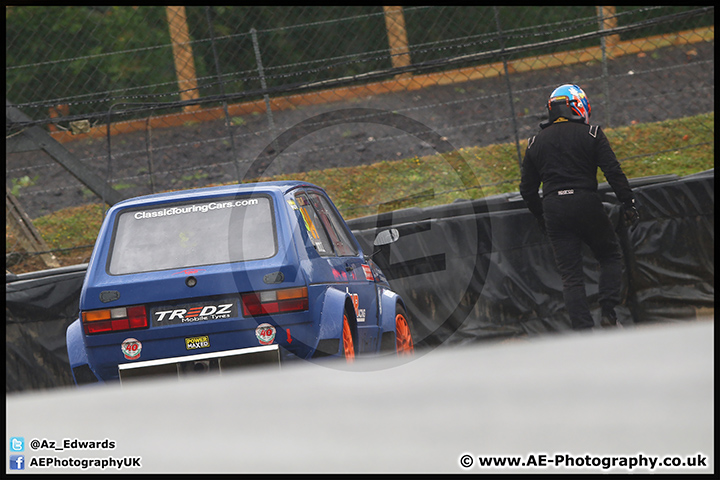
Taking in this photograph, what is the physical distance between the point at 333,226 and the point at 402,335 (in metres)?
1.29

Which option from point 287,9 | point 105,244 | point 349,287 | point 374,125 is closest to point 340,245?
point 349,287

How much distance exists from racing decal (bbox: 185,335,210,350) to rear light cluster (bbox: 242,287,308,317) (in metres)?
0.27

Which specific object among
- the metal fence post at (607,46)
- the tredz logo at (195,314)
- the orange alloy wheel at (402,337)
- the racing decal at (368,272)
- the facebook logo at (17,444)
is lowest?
the orange alloy wheel at (402,337)

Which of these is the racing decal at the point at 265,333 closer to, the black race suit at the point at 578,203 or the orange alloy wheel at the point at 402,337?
the orange alloy wheel at the point at 402,337

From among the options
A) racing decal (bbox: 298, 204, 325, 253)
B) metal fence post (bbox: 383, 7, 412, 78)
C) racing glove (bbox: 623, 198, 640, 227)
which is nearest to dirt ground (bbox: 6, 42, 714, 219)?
metal fence post (bbox: 383, 7, 412, 78)

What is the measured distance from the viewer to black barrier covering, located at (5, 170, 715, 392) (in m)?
6.44

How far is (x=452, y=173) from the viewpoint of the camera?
11.2m

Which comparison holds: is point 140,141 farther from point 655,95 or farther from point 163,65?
point 655,95

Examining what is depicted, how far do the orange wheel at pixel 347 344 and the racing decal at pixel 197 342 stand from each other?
79 cm

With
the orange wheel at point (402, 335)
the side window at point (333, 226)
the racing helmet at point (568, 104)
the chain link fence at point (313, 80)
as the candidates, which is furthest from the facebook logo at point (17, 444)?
the chain link fence at point (313, 80)

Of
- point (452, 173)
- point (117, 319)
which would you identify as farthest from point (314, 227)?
point (452, 173)

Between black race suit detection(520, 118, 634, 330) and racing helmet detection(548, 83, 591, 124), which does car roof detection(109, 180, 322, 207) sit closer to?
black race suit detection(520, 118, 634, 330)

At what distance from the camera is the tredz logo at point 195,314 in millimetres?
3912

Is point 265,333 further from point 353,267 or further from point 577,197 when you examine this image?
point 577,197
